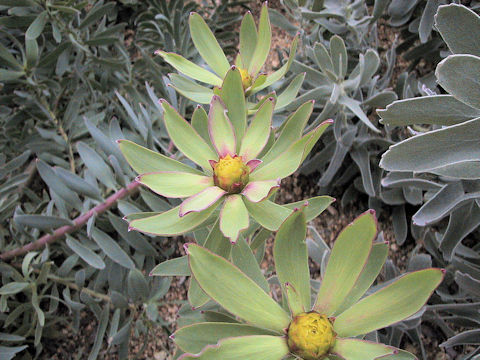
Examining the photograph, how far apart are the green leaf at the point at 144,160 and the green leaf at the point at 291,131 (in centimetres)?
17

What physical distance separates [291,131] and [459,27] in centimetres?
32

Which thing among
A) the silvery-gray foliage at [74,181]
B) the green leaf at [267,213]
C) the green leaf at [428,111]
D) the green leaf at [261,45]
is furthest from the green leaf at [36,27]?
the green leaf at [428,111]

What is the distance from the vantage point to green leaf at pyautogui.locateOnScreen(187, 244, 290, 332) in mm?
641

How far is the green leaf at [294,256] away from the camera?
68cm

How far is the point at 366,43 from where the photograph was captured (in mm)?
1618

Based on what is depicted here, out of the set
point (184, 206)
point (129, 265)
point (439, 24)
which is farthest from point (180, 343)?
point (439, 24)

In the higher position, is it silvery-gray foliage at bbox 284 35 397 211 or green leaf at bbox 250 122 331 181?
green leaf at bbox 250 122 331 181

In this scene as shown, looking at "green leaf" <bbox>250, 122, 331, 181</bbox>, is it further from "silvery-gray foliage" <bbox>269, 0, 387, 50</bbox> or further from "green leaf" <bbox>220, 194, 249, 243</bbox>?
"silvery-gray foliage" <bbox>269, 0, 387, 50</bbox>

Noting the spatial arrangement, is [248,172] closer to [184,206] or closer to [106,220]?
[184,206]

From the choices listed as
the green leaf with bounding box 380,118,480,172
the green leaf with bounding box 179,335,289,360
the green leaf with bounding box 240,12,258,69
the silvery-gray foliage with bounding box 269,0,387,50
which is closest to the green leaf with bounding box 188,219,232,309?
the green leaf with bounding box 179,335,289,360

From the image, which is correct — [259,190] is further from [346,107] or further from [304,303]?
[346,107]

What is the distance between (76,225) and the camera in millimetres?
1247

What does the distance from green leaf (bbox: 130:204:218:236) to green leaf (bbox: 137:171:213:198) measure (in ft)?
0.10

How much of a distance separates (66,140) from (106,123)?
18 cm
